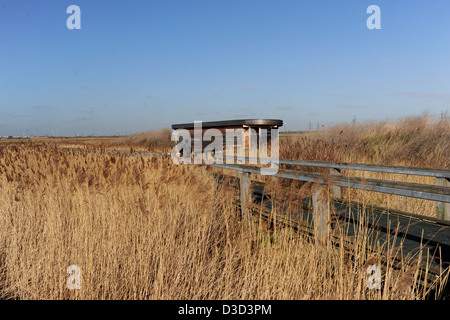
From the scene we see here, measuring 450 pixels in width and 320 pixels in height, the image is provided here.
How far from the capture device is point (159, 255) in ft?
12.4

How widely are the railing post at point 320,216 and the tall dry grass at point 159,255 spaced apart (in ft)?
0.60

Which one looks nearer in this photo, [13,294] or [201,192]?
[13,294]

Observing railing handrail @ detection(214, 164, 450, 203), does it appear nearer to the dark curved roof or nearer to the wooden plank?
the wooden plank

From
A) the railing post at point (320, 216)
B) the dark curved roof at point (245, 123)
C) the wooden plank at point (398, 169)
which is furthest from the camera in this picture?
the dark curved roof at point (245, 123)

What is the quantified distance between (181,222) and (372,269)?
2.66 meters

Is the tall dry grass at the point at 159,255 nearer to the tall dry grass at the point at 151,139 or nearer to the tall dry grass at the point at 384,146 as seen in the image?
the tall dry grass at the point at 384,146

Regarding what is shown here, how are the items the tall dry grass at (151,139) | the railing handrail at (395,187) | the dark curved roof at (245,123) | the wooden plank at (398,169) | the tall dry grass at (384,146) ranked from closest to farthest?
the railing handrail at (395,187)
the wooden plank at (398,169)
the tall dry grass at (384,146)
the dark curved roof at (245,123)
the tall dry grass at (151,139)

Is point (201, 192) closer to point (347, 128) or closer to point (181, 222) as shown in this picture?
point (181, 222)

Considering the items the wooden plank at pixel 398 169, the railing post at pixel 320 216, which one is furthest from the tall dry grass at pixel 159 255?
the wooden plank at pixel 398 169

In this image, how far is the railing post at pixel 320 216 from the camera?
12.3 feet

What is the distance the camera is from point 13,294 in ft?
12.6

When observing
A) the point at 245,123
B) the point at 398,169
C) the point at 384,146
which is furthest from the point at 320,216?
the point at 245,123

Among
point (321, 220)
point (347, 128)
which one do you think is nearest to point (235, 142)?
point (347, 128)
